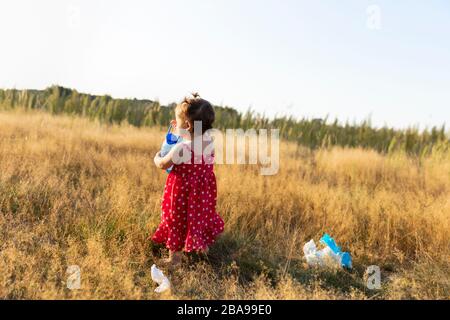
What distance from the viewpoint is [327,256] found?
4.71m

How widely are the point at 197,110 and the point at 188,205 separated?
81cm

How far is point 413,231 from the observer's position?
5.47 m

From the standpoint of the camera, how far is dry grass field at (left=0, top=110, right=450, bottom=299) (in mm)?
3904

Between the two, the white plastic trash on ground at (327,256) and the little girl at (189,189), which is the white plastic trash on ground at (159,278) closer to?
the little girl at (189,189)

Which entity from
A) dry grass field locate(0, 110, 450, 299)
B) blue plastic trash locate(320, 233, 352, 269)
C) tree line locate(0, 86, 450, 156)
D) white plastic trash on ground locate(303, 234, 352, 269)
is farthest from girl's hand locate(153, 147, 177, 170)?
tree line locate(0, 86, 450, 156)

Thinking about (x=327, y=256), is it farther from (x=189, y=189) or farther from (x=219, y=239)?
(x=189, y=189)

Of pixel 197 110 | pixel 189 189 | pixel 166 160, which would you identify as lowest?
pixel 189 189

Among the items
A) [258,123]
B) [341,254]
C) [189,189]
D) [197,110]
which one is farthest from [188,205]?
[258,123]

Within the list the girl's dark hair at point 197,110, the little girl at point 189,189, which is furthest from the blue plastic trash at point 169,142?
the girl's dark hair at point 197,110

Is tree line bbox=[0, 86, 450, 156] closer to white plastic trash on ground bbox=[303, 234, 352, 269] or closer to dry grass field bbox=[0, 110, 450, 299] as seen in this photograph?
dry grass field bbox=[0, 110, 450, 299]

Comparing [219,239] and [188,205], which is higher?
[188,205]

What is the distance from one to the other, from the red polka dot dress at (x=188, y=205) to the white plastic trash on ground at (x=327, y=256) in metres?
1.10

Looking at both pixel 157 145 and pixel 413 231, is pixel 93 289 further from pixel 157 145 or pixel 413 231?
pixel 157 145
